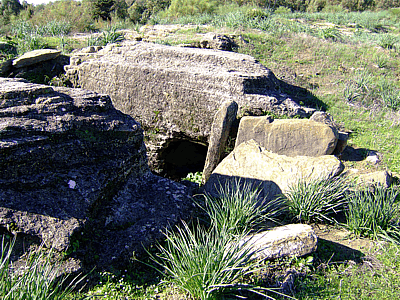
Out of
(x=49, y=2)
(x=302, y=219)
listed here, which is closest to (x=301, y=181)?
(x=302, y=219)

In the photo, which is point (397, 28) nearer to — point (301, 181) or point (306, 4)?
point (306, 4)

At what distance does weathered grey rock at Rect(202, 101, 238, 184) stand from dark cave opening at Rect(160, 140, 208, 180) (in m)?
1.22

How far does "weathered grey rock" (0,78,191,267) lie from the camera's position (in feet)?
10.7

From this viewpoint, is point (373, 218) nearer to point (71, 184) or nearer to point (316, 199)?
point (316, 199)

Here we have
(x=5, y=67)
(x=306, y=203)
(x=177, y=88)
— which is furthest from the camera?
(x=5, y=67)

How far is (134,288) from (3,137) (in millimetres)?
2095

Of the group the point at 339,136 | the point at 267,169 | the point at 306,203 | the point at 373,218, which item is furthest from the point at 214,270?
the point at 339,136

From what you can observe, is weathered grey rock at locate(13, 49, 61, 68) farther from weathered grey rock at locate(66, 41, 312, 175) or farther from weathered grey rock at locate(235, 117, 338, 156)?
weathered grey rock at locate(235, 117, 338, 156)

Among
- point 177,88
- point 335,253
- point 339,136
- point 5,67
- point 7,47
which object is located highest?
point 7,47

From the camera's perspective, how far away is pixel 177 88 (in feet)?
20.2

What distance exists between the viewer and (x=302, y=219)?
4.33 m

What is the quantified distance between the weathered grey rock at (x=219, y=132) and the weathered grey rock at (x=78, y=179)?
1.17 m

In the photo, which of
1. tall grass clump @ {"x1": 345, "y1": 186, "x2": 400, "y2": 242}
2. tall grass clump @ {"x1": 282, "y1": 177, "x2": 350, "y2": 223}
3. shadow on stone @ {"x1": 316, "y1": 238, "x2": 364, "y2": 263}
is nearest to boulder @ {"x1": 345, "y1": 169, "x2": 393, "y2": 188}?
tall grass clump @ {"x1": 282, "y1": 177, "x2": 350, "y2": 223}

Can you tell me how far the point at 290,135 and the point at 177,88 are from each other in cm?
234
